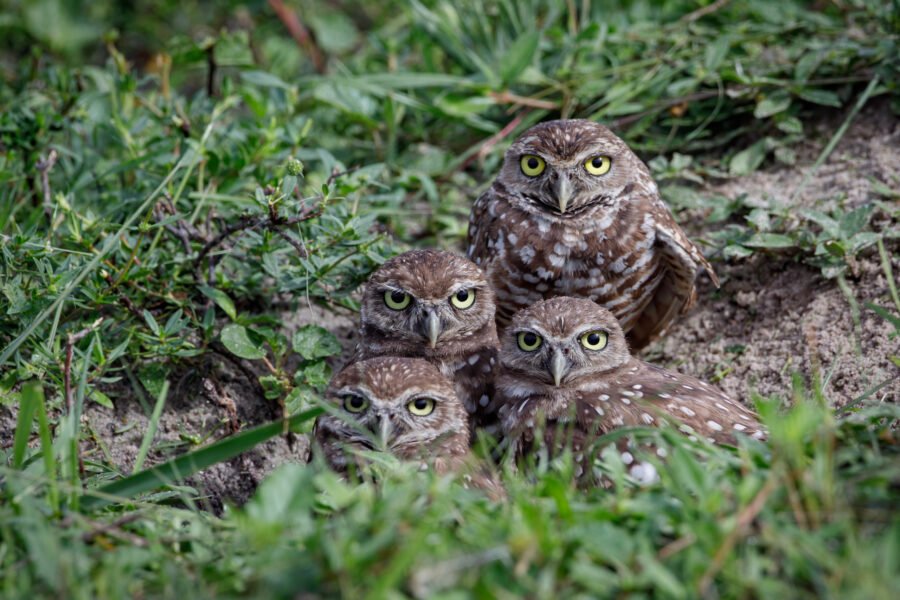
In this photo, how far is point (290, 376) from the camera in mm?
4176

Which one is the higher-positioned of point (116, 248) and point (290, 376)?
point (116, 248)

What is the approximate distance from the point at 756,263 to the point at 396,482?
2.70 meters

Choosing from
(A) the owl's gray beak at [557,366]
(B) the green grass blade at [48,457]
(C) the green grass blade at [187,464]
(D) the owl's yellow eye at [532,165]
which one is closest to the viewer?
(B) the green grass blade at [48,457]

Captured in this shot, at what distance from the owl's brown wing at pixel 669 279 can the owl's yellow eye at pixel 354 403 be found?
1576 millimetres

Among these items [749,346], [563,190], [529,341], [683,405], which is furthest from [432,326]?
[749,346]

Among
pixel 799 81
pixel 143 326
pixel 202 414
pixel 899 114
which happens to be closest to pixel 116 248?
pixel 143 326

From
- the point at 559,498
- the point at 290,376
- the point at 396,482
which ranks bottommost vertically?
the point at 290,376

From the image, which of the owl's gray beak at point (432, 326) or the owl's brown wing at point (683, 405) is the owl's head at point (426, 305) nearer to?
the owl's gray beak at point (432, 326)

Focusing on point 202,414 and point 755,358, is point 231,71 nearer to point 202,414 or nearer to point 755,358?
point 202,414

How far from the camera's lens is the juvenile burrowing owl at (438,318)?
3707 mm

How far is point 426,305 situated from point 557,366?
0.57 meters

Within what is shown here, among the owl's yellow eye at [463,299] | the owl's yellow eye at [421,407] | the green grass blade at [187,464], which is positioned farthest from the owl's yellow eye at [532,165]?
the green grass blade at [187,464]

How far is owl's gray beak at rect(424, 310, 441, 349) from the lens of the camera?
3.68 meters

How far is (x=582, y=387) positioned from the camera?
142 inches
